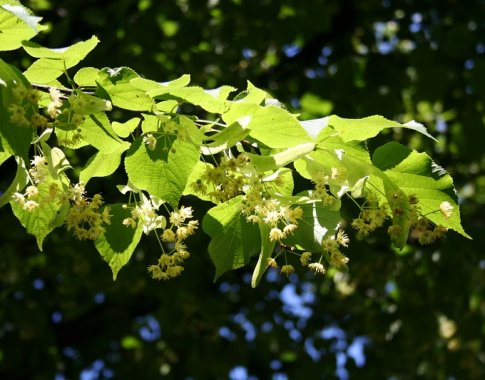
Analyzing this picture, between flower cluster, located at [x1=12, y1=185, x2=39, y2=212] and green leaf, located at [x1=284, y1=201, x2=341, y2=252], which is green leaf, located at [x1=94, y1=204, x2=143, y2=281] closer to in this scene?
flower cluster, located at [x1=12, y1=185, x2=39, y2=212]

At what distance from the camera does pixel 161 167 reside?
1492mm

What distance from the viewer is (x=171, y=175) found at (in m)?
1.49

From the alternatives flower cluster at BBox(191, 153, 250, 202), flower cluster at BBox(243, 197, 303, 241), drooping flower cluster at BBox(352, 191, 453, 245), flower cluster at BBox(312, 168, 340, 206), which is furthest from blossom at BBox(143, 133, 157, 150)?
drooping flower cluster at BBox(352, 191, 453, 245)

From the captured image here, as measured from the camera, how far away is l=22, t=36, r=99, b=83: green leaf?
1.44 m

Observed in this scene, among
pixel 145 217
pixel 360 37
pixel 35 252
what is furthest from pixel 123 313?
pixel 145 217

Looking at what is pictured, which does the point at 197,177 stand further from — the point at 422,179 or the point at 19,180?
the point at 422,179

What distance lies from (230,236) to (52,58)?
0.55 meters

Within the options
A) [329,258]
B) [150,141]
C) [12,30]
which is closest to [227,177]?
[150,141]

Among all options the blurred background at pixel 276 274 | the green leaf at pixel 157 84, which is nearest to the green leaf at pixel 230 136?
the green leaf at pixel 157 84

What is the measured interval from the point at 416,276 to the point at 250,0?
2141mm

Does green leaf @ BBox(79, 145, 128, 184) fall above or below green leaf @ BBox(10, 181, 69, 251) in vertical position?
above

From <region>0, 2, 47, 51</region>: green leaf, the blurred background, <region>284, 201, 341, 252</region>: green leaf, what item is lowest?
the blurred background

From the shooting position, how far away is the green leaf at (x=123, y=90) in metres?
1.46

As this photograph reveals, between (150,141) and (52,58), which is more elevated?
(52,58)
